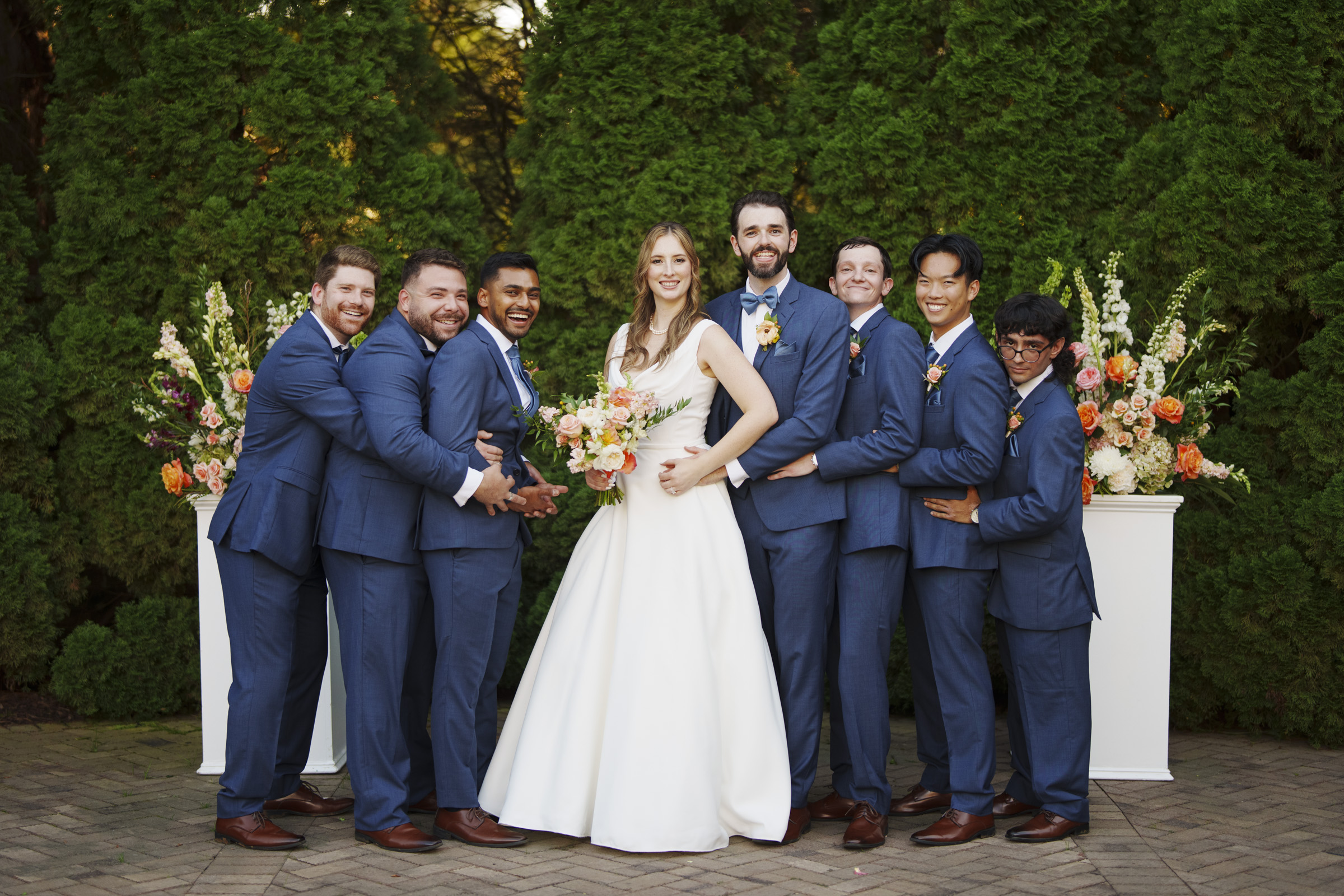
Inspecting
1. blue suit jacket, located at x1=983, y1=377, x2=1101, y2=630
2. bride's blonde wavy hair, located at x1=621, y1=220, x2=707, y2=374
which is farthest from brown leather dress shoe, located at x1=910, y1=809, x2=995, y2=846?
bride's blonde wavy hair, located at x1=621, y1=220, x2=707, y2=374

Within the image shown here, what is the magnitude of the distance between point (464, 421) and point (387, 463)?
349 mm

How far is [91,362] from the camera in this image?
6383mm

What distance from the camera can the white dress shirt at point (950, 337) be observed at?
447cm

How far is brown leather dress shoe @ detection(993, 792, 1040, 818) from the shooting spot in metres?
4.62

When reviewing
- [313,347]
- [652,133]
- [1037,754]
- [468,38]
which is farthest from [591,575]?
[468,38]

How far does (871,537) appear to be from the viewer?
438 cm

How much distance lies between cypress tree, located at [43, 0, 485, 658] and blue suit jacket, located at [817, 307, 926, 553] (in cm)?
331

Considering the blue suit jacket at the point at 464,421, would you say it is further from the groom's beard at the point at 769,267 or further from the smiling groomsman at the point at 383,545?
the groom's beard at the point at 769,267

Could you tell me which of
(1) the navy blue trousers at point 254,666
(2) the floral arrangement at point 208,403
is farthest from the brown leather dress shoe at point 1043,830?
(2) the floral arrangement at point 208,403

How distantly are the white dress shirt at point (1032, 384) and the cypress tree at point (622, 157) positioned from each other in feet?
8.46

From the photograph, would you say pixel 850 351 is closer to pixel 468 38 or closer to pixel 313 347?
pixel 313 347

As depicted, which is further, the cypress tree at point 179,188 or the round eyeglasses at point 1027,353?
the cypress tree at point 179,188

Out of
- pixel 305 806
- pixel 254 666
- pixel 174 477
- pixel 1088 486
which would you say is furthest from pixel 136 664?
pixel 1088 486

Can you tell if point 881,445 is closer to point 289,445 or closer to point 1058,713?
point 1058,713
